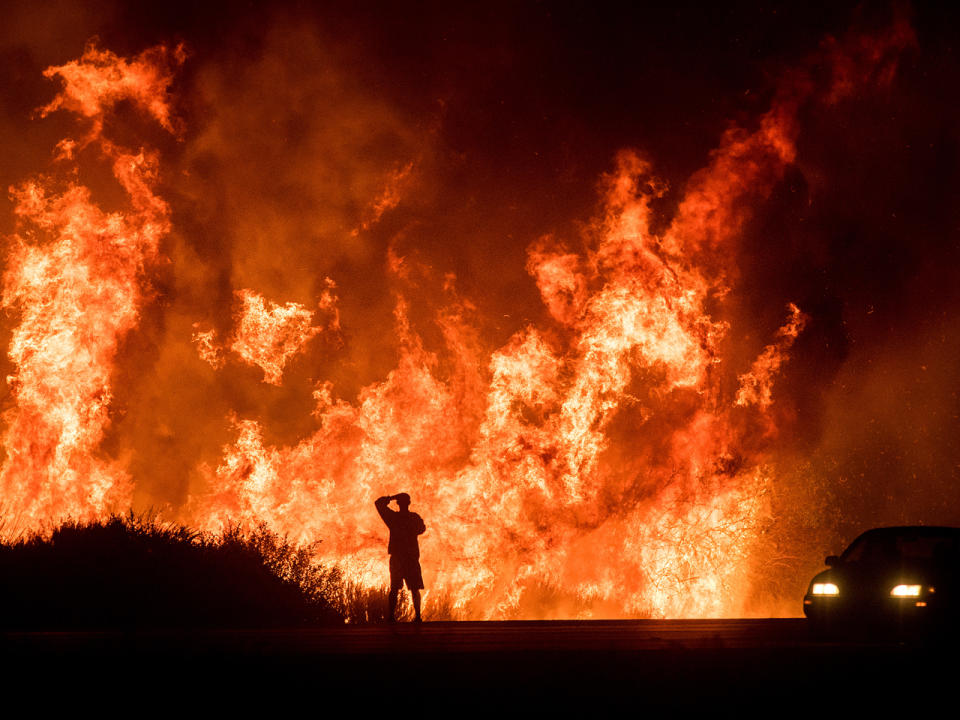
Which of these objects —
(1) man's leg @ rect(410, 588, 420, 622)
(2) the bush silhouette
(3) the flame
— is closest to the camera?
(2) the bush silhouette

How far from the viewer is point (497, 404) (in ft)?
81.5

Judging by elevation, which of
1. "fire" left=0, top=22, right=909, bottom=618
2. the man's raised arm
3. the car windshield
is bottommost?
the car windshield

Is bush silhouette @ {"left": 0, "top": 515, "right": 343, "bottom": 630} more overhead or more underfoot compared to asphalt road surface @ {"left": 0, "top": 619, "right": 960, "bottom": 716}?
more overhead

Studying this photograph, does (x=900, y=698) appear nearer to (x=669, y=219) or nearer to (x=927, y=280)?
(x=669, y=219)

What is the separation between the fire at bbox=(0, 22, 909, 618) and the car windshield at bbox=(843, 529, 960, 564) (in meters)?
10.7

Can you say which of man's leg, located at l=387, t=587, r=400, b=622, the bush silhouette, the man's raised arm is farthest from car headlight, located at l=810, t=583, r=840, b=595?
the bush silhouette

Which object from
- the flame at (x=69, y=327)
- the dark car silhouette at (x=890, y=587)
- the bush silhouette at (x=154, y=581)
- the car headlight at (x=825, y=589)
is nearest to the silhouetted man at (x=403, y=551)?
the bush silhouette at (x=154, y=581)

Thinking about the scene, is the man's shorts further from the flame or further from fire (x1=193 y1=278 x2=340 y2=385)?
fire (x1=193 y1=278 x2=340 y2=385)

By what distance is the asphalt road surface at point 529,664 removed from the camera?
7.89m

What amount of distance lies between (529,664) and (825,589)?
4601 millimetres

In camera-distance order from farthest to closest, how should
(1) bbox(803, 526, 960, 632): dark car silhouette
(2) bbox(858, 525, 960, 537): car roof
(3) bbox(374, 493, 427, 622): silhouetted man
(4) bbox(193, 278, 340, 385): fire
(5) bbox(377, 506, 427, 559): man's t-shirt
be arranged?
(4) bbox(193, 278, 340, 385): fire < (5) bbox(377, 506, 427, 559): man's t-shirt < (3) bbox(374, 493, 427, 622): silhouetted man < (2) bbox(858, 525, 960, 537): car roof < (1) bbox(803, 526, 960, 632): dark car silhouette

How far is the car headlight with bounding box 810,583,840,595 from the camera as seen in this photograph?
42.1 feet

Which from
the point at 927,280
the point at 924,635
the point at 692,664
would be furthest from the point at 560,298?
the point at 692,664

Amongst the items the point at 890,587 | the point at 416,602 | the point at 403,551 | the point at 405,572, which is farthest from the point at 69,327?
the point at 890,587
